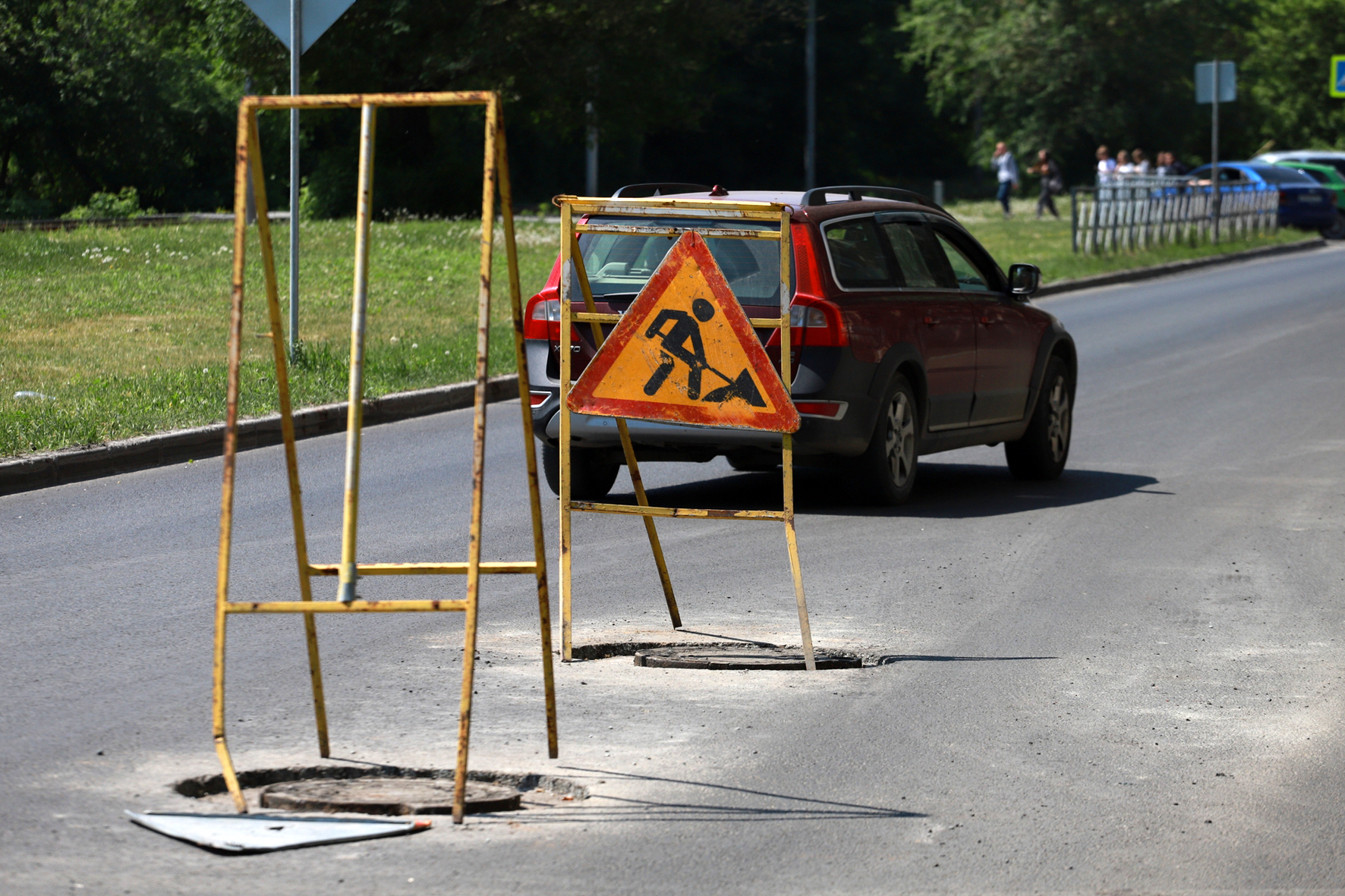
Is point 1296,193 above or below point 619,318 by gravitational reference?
above

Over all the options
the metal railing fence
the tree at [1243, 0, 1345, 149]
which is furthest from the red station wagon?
the tree at [1243, 0, 1345, 149]

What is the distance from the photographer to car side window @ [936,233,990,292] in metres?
11.2

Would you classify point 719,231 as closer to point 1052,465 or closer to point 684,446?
point 684,446

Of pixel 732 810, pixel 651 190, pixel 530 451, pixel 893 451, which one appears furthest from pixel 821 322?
pixel 732 810

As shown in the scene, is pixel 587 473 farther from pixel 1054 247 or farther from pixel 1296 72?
pixel 1296 72

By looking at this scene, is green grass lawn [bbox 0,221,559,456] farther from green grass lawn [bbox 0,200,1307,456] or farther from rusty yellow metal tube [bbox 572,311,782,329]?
rusty yellow metal tube [bbox 572,311,782,329]

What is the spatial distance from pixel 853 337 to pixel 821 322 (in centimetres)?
19

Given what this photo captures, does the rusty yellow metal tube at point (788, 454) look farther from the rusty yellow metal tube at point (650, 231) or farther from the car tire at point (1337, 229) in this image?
the car tire at point (1337, 229)

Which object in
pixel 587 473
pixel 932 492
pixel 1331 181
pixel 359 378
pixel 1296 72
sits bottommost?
pixel 932 492

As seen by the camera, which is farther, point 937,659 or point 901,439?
point 901,439

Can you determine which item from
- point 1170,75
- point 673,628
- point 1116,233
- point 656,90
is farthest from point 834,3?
point 673,628

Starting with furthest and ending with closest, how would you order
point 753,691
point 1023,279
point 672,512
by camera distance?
1. point 1023,279
2. point 672,512
3. point 753,691

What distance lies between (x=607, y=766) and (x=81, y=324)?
46.1 feet

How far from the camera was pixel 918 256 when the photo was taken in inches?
428
